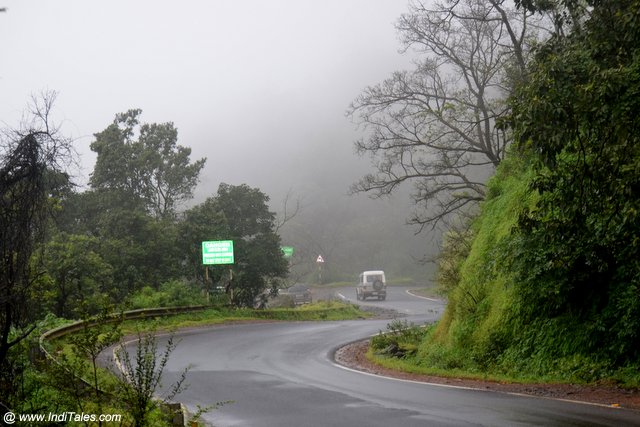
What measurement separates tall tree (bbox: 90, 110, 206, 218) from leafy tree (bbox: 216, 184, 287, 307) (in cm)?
586

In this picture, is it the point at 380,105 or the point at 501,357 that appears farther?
the point at 380,105

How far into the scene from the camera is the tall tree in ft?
155

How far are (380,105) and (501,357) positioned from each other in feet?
43.3

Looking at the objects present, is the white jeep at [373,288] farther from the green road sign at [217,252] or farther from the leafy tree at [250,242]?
the green road sign at [217,252]

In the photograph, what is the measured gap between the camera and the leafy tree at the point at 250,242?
45.2 meters

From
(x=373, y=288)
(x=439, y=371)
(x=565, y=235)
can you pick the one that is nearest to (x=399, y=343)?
(x=439, y=371)

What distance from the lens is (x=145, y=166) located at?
48594 millimetres

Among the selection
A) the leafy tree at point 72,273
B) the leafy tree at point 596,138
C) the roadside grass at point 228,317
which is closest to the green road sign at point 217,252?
the roadside grass at point 228,317

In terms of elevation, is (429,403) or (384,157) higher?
(384,157)

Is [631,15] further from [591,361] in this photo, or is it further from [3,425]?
[3,425]

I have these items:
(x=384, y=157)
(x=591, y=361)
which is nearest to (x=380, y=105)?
(x=384, y=157)

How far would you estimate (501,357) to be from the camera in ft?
53.5

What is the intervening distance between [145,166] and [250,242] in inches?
392

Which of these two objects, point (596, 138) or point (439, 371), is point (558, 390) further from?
point (596, 138)
